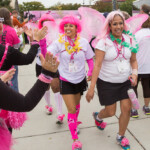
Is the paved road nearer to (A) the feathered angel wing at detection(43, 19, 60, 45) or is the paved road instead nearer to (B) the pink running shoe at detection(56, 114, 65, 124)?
(B) the pink running shoe at detection(56, 114, 65, 124)

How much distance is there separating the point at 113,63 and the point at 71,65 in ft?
1.84

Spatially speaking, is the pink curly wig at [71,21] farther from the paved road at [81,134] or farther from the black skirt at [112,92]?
the paved road at [81,134]

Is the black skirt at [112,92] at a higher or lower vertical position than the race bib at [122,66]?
lower

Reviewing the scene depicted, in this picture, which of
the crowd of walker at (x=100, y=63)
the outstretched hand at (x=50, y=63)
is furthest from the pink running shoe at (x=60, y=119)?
the outstretched hand at (x=50, y=63)

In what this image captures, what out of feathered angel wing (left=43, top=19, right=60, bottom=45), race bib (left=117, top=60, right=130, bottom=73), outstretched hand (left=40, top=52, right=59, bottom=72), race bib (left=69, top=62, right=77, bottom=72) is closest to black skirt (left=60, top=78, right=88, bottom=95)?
race bib (left=69, top=62, right=77, bottom=72)

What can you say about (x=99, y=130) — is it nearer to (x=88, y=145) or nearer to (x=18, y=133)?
(x=88, y=145)

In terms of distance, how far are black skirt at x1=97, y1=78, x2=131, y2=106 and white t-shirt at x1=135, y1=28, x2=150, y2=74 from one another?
0.90 m

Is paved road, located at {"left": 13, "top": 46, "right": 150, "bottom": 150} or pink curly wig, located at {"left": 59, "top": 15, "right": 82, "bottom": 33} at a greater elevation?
pink curly wig, located at {"left": 59, "top": 15, "right": 82, "bottom": 33}

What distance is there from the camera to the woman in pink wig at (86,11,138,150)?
240cm

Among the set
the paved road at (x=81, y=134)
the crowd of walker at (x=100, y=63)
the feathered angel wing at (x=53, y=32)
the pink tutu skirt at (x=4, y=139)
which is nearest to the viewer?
the pink tutu skirt at (x=4, y=139)

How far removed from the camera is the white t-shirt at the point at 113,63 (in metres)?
2.39

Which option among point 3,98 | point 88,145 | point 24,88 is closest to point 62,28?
point 88,145

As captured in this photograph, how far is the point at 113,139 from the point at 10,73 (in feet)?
6.24

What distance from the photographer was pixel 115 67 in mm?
2436
